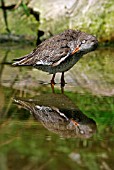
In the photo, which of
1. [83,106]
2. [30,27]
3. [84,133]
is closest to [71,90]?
[83,106]

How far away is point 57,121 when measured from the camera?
207 inches

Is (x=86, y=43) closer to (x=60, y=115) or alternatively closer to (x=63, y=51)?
(x=63, y=51)

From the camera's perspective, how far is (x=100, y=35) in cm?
1245

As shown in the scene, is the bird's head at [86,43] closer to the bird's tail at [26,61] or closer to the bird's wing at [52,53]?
the bird's wing at [52,53]

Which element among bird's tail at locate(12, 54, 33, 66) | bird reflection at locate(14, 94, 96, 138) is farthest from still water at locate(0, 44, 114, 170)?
bird's tail at locate(12, 54, 33, 66)

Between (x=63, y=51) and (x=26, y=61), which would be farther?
(x=26, y=61)

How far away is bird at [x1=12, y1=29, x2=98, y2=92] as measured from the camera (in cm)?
712

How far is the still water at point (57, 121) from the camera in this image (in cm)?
397

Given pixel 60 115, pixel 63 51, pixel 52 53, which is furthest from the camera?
pixel 52 53

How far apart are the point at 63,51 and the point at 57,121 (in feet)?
6.55

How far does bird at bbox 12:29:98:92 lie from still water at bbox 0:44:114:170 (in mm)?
280

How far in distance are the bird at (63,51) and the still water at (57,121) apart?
0.28 metres

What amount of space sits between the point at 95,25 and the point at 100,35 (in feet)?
0.81

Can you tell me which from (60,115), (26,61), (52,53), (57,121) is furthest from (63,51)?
(57,121)
